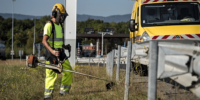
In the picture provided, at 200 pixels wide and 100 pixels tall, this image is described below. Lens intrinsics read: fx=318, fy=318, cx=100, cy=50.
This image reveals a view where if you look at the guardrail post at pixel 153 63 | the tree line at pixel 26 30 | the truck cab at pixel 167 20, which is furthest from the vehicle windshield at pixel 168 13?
the tree line at pixel 26 30

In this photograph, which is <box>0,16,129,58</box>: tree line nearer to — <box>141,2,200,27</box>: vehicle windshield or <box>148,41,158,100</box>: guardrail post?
<box>141,2,200,27</box>: vehicle windshield

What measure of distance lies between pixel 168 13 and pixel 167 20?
0.33m

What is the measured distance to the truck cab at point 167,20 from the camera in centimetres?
890

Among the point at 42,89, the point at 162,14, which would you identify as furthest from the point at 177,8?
the point at 42,89

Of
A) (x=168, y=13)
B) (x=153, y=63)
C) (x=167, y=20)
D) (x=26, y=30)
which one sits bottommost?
(x=153, y=63)

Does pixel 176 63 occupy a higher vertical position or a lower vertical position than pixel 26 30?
lower

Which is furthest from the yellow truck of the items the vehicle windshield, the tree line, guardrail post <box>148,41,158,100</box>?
the tree line

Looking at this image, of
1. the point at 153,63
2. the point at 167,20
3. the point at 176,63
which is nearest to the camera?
the point at 176,63

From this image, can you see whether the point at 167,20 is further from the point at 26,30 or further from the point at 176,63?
the point at 26,30

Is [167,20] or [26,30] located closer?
[167,20]

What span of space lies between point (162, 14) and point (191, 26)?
3.30 ft

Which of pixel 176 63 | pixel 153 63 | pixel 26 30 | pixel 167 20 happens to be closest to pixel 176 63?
pixel 176 63

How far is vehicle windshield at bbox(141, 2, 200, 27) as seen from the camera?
9438 millimetres

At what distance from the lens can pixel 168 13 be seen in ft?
31.5
